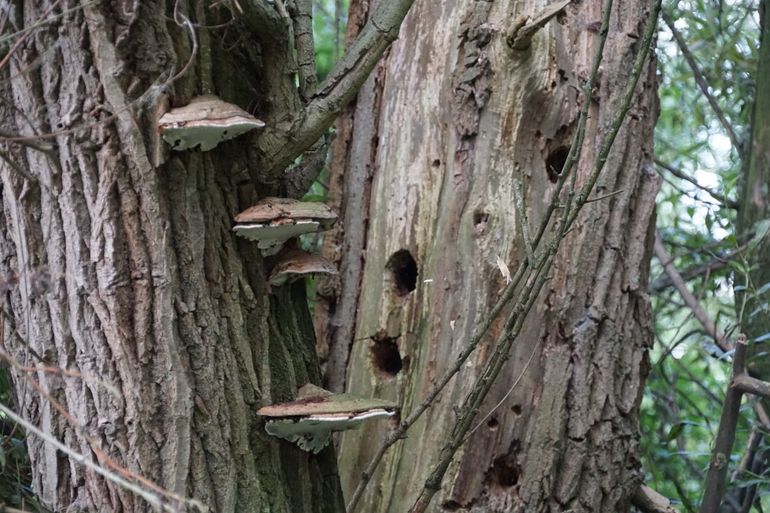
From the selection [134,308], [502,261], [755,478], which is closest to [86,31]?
[134,308]

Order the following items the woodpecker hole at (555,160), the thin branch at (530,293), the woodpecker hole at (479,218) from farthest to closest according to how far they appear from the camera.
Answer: the woodpecker hole at (555,160) < the woodpecker hole at (479,218) < the thin branch at (530,293)

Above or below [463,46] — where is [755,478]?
below

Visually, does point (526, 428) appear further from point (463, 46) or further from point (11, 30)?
point (11, 30)

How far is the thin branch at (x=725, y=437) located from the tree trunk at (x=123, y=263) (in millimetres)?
1590

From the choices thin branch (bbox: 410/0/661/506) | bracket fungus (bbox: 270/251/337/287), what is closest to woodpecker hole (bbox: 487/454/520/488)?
thin branch (bbox: 410/0/661/506)

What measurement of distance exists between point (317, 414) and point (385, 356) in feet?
3.00

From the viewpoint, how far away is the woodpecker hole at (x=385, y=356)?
10.8 ft

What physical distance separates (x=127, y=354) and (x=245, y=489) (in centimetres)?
53

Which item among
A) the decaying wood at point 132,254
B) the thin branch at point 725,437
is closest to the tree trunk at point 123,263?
the decaying wood at point 132,254

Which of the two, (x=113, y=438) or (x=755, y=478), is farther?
(x=755, y=478)

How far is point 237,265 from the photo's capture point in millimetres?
2557

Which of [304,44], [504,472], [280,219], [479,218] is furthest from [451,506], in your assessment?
[304,44]

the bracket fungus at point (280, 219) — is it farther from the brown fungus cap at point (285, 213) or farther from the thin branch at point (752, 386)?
the thin branch at point (752, 386)

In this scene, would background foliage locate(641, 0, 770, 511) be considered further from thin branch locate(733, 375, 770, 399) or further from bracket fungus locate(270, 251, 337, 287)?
bracket fungus locate(270, 251, 337, 287)
